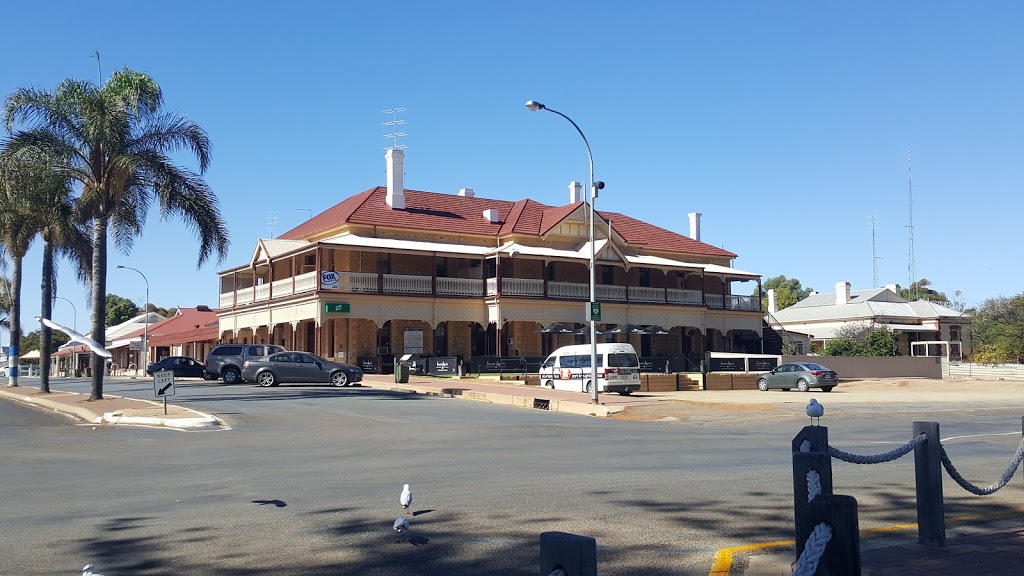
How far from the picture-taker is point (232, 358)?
3578 centimetres

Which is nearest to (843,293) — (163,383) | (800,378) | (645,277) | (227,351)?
(645,277)

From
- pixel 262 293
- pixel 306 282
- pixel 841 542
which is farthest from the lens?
pixel 262 293

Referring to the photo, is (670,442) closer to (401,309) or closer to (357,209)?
(401,309)

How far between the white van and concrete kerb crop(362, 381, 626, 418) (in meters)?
3.32

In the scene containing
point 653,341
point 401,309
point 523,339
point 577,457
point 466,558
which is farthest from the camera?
Result: point 653,341

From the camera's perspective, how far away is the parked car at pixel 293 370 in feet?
110

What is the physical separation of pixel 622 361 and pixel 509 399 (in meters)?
5.50

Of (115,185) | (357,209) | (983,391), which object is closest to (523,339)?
(357,209)

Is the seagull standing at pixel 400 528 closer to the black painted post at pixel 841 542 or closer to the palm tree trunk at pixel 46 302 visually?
the black painted post at pixel 841 542

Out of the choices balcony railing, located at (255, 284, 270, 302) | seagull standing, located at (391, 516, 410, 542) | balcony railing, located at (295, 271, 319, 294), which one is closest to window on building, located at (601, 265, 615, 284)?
balcony railing, located at (295, 271, 319, 294)

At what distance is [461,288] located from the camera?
46031 mm

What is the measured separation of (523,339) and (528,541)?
41220mm

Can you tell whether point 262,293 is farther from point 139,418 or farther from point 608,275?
point 139,418

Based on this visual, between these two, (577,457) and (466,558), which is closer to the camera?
(466,558)
